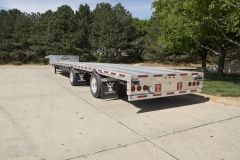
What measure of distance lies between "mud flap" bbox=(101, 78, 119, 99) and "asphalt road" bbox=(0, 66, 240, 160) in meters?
0.21

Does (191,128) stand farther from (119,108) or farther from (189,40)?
(189,40)

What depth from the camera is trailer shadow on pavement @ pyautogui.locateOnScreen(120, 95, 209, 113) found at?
6109 millimetres

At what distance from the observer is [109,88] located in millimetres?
6691

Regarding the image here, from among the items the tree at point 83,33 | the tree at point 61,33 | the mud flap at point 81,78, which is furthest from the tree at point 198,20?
the tree at point 61,33

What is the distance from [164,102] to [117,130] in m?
2.94

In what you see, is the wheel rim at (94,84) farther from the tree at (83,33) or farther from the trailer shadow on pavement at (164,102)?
the tree at (83,33)

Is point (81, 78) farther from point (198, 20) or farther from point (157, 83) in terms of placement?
point (198, 20)

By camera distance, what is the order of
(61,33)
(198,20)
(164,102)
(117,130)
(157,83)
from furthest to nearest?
1. (61,33)
2. (198,20)
3. (164,102)
4. (157,83)
5. (117,130)

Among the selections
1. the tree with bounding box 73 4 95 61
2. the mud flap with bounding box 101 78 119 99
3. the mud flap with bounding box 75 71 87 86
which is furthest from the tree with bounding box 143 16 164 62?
the mud flap with bounding box 101 78 119 99

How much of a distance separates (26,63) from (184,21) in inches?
1140

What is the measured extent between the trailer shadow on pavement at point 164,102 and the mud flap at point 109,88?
56 cm

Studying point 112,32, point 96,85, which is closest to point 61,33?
point 112,32

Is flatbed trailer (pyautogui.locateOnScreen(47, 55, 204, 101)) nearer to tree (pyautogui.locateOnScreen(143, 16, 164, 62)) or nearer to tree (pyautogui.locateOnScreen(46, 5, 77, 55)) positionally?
tree (pyautogui.locateOnScreen(46, 5, 77, 55))

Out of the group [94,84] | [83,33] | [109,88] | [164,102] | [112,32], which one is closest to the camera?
[109,88]
